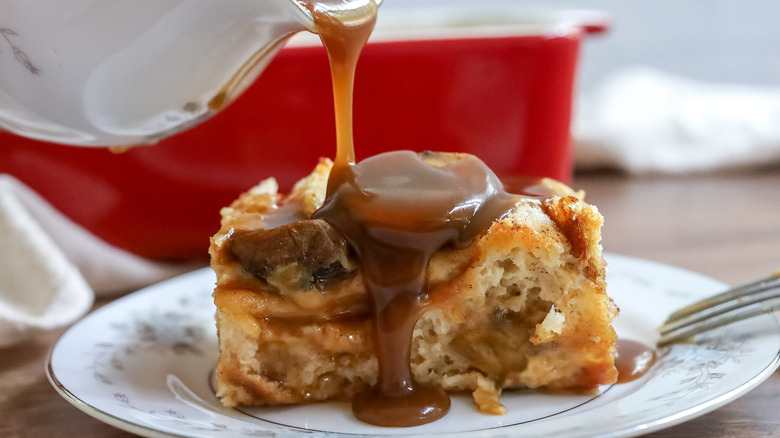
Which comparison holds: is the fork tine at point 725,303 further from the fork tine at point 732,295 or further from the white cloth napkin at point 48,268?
the white cloth napkin at point 48,268

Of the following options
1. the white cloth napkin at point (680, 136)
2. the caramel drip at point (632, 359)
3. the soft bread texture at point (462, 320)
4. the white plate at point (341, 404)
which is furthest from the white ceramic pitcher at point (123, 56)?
the white cloth napkin at point (680, 136)

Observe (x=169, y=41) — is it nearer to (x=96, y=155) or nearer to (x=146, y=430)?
(x=146, y=430)

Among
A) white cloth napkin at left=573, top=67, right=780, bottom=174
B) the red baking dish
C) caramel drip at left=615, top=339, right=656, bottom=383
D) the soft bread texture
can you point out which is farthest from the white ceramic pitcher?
white cloth napkin at left=573, top=67, right=780, bottom=174

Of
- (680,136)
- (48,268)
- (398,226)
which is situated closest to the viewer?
(398,226)

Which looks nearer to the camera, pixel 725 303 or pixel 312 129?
pixel 725 303

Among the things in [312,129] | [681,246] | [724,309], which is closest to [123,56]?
[312,129]

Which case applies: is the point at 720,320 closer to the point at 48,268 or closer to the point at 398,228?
the point at 398,228
